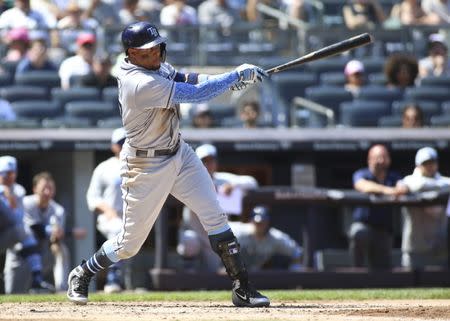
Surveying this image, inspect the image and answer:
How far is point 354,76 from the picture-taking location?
12.8m

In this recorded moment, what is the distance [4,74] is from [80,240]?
1.99 m

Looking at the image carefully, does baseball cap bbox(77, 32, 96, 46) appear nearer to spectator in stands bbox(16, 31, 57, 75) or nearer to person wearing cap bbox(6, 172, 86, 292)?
spectator in stands bbox(16, 31, 57, 75)

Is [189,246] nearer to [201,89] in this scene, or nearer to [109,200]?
[109,200]

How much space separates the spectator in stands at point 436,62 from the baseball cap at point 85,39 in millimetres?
3714

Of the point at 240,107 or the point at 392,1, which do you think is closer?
the point at 240,107

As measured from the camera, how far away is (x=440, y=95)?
508 inches

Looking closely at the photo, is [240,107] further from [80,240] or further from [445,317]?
[445,317]

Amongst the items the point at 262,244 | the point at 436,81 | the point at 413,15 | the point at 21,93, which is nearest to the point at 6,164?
the point at 21,93

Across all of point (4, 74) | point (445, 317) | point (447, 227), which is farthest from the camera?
point (4, 74)

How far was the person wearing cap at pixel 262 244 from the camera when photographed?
435 inches

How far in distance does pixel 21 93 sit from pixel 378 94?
146 inches

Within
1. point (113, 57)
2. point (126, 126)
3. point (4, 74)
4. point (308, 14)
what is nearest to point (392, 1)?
point (308, 14)

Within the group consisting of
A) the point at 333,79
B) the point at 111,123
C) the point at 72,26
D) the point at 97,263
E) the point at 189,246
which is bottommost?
the point at 189,246

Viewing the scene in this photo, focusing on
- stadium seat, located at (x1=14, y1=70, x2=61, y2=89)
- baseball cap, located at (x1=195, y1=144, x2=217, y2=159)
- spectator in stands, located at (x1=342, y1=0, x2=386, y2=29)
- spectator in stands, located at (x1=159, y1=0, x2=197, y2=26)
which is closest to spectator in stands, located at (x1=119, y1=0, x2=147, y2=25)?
spectator in stands, located at (x1=159, y1=0, x2=197, y2=26)
